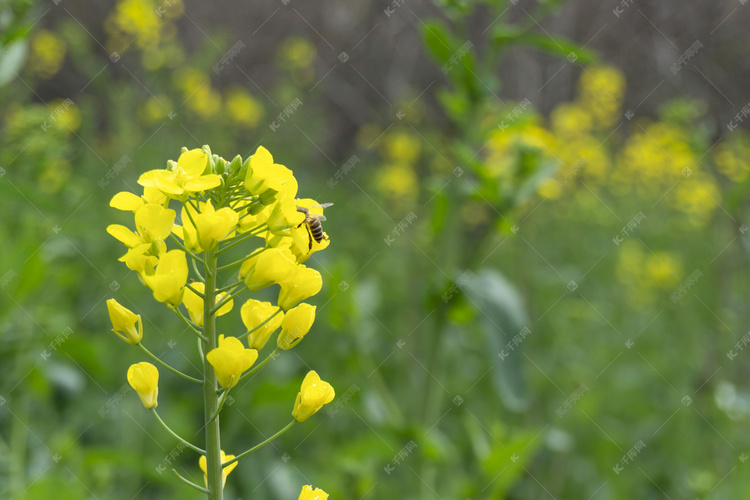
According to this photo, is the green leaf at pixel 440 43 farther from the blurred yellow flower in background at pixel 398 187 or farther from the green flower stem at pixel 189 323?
the blurred yellow flower in background at pixel 398 187

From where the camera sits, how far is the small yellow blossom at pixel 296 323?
88 centimetres

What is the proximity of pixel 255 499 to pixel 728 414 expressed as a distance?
190 cm

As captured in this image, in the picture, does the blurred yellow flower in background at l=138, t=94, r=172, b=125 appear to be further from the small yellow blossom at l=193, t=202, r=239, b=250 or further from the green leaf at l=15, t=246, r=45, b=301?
the small yellow blossom at l=193, t=202, r=239, b=250

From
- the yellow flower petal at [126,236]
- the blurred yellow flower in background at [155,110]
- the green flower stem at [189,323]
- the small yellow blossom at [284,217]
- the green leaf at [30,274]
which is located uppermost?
the small yellow blossom at [284,217]

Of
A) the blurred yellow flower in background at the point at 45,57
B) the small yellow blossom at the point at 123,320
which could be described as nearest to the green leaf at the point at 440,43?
the small yellow blossom at the point at 123,320

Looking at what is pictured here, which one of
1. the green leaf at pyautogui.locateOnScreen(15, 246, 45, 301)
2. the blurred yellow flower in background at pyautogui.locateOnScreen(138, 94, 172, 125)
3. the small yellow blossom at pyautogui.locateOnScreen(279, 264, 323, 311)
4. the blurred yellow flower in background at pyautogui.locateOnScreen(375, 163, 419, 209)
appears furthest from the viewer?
the blurred yellow flower in background at pyautogui.locateOnScreen(375, 163, 419, 209)

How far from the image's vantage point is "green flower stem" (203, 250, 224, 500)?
815 mm

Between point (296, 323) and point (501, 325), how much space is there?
1176mm

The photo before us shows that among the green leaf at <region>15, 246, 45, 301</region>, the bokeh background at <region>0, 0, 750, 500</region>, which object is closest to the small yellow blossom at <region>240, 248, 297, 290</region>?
the bokeh background at <region>0, 0, 750, 500</region>

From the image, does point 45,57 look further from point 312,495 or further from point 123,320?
point 312,495

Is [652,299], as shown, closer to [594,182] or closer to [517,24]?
[594,182]

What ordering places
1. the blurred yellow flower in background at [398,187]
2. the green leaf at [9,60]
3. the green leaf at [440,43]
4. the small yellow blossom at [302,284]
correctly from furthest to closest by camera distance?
the blurred yellow flower in background at [398,187] → the green leaf at [440,43] → the green leaf at [9,60] → the small yellow blossom at [302,284]

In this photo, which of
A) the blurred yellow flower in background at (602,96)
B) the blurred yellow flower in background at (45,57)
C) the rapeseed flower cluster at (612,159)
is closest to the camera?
the rapeseed flower cluster at (612,159)

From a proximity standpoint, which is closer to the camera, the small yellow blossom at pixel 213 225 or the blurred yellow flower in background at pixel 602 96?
the small yellow blossom at pixel 213 225
